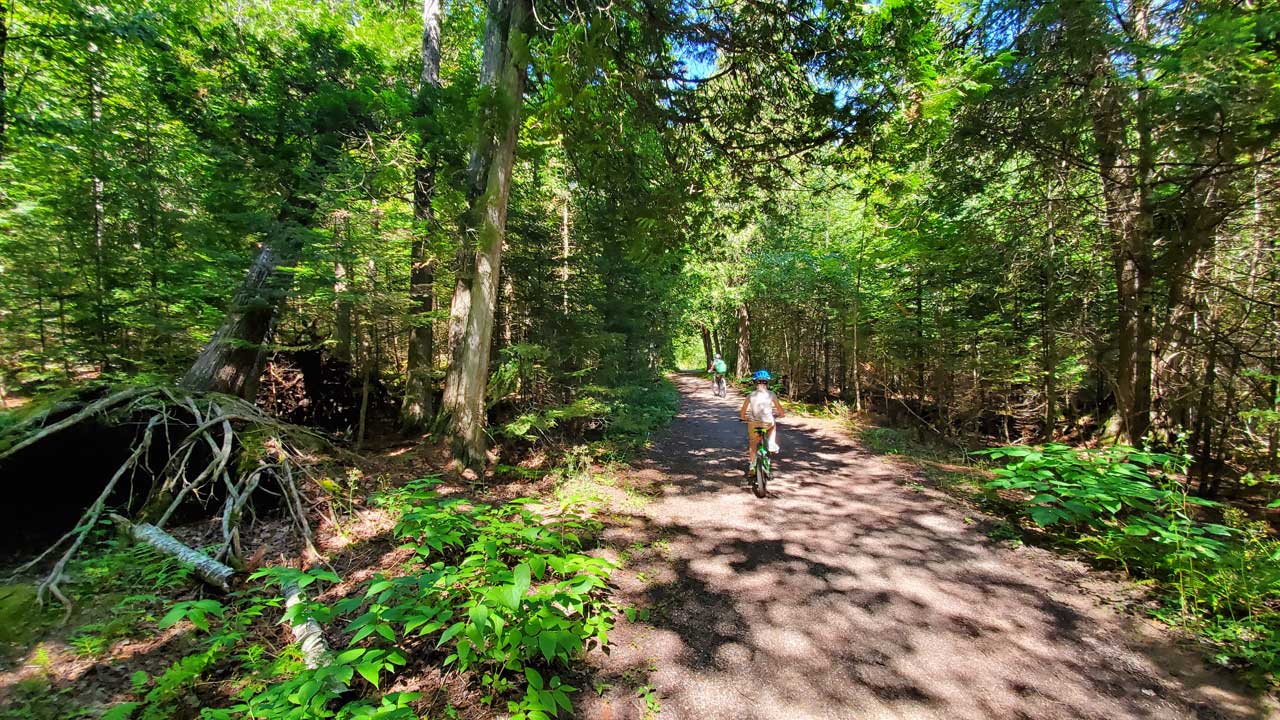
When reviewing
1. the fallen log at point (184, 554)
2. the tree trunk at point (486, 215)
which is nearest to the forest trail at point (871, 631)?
the tree trunk at point (486, 215)

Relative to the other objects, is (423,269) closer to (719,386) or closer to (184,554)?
(184,554)

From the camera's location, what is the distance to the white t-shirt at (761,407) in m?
6.43

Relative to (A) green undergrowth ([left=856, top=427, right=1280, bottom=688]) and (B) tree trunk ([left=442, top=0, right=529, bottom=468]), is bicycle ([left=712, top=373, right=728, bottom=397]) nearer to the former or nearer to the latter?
(A) green undergrowth ([left=856, top=427, right=1280, bottom=688])

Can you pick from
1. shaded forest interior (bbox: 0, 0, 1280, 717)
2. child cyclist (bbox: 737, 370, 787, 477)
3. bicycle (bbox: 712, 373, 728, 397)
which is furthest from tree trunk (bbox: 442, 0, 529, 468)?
bicycle (bbox: 712, 373, 728, 397)

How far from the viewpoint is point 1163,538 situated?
3992 millimetres

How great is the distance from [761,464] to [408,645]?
15.8ft

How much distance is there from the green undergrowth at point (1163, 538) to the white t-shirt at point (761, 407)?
2759mm

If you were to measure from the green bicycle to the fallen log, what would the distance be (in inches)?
234

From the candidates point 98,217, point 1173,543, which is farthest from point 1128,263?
point 98,217

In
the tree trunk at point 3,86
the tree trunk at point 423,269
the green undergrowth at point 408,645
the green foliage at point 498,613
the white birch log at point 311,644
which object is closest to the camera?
the green undergrowth at point 408,645

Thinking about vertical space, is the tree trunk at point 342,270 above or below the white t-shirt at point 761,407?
above

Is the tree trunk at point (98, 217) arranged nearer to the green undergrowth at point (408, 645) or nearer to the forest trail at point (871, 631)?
the green undergrowth at point (408, 645)

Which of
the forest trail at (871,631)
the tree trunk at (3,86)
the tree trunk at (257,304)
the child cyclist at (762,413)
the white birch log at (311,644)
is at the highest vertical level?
the tree trunk at (3,86)

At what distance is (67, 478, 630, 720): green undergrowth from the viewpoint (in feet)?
6.70
